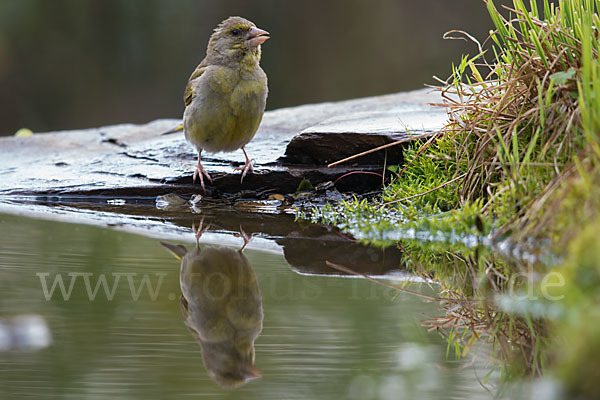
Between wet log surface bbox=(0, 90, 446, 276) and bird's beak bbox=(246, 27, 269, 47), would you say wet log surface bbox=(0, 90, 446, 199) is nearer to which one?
wet log surface bbox=(0, 90, 446, 276)

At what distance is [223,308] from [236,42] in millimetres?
2678

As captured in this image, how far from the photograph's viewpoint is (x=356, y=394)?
168cm

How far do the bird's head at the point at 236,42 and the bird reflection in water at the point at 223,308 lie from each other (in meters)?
1.74

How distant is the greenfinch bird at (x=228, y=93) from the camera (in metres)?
4.54

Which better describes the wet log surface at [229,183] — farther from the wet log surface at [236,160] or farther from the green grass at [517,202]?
the green grass at [517,202]

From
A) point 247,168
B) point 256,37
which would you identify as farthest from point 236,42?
point 247,168

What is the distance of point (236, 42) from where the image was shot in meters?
4.68

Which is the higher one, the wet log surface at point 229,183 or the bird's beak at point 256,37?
the bird's beak at point 256,37

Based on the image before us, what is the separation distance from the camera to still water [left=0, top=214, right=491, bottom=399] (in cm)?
174

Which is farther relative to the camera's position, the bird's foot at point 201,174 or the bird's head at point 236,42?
the bird's foot at point 201,174

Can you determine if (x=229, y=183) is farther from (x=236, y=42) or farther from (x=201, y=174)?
(x=236, y=42)

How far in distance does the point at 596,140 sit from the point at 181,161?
339 centimetres

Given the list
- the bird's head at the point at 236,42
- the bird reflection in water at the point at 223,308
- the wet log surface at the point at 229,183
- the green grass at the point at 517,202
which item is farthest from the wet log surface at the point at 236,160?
the bird reflection in water at the point at 223,308

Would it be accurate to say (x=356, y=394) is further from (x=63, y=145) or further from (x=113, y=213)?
(x=63, y=145)
